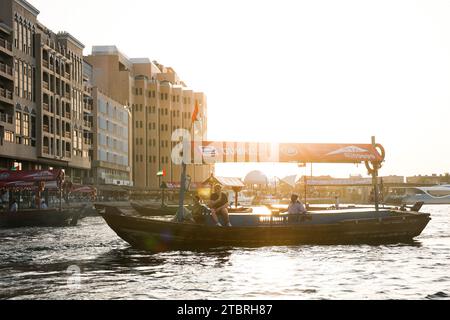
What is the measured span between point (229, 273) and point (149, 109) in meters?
130

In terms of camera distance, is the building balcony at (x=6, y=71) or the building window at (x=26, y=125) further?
the building window at (x=26, y=125)

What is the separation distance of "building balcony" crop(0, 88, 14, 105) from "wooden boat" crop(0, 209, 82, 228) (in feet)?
69.7

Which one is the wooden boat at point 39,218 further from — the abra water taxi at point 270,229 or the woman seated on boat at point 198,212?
the woman seated on boat at point 198,212

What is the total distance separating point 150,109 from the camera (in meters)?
146

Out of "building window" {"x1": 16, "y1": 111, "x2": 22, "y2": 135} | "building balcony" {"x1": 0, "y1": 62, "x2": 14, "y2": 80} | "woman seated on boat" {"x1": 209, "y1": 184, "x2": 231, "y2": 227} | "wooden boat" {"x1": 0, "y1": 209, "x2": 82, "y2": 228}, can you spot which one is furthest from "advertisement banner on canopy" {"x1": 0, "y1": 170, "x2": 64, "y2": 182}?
"woman seated on boat" {"x1": 209, "y1": 184, "x2": 231, "y2": 227}

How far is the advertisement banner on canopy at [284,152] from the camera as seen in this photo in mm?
34000

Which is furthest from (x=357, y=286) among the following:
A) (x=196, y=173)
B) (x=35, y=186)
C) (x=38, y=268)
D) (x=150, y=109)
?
(x=196, y=173)

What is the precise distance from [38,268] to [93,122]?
82.3m

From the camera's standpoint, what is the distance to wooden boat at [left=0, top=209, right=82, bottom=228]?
43.3 meters

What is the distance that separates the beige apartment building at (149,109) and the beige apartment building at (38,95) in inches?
1700

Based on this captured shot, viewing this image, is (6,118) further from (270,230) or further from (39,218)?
(270,230)

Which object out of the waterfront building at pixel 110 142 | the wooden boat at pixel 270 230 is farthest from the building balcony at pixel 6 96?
the wooden boat at pixel 270 230

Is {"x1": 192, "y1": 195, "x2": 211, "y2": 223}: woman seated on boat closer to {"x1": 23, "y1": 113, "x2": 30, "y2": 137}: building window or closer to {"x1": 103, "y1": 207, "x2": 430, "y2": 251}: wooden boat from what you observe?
{"x1": 103, "y1": 207, "x2": 430, "y2": 251}: wooden boat

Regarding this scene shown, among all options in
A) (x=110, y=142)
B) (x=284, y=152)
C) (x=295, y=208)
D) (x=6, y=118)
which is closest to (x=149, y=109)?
(x=110, y=142)
